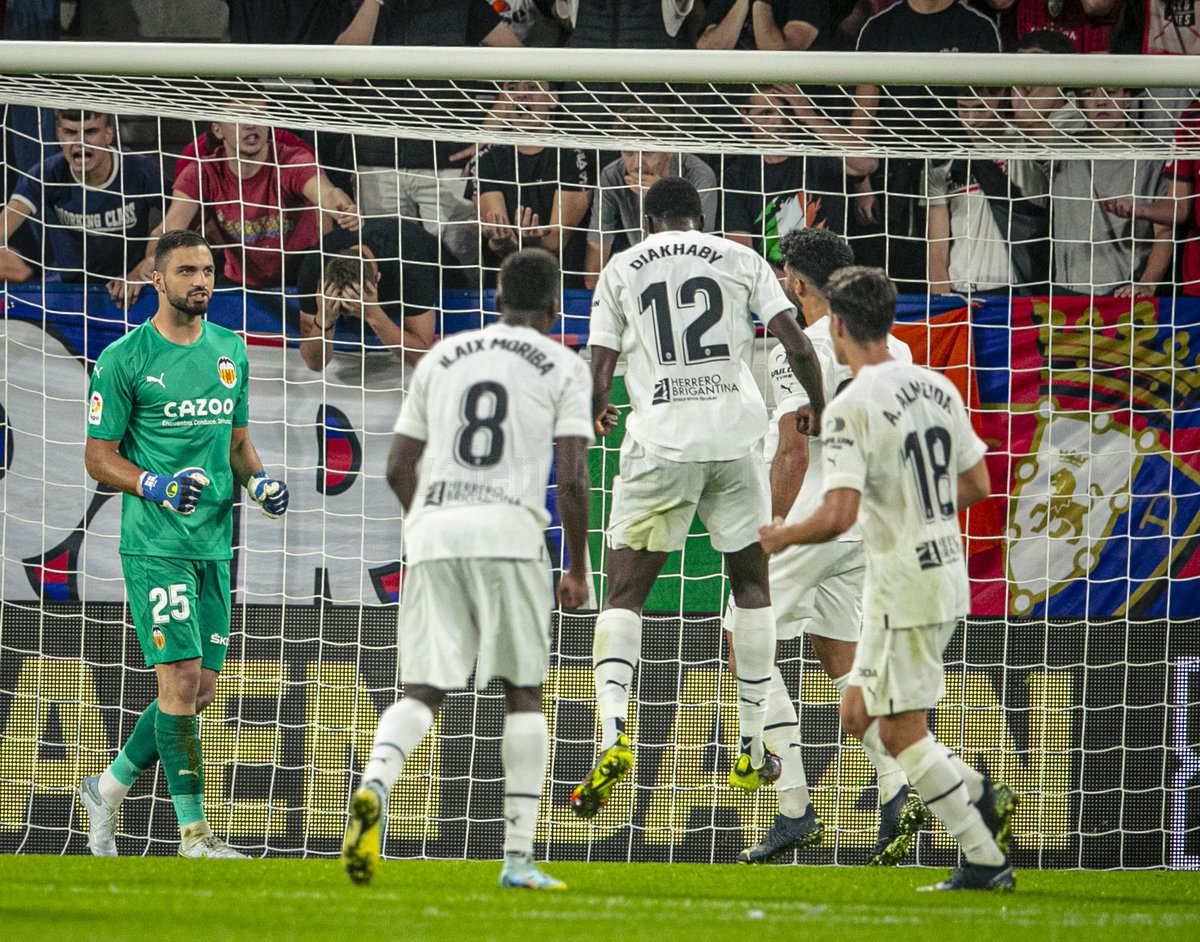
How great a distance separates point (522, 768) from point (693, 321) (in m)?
1.92

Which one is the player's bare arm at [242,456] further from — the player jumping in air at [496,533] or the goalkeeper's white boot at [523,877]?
the goalkeeper's white boot at [523,877]

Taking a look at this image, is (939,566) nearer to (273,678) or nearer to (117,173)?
(273,678)

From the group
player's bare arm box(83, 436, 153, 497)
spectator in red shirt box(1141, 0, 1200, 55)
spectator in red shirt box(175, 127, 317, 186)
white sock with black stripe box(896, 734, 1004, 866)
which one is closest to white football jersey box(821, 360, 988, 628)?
white sock with black stripe box(896, 734, 1004, 866)

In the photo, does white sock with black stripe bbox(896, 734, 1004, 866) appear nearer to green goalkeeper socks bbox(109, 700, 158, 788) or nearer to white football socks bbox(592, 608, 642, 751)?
white football socks bbox(592, 608, 642, 751)

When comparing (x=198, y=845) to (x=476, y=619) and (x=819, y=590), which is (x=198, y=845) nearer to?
(x=476, y=619)

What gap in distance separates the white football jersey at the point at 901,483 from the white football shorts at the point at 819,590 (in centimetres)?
150

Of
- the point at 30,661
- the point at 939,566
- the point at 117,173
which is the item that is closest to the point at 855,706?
the point at 939,566

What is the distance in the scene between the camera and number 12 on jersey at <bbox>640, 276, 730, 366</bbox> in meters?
5.83

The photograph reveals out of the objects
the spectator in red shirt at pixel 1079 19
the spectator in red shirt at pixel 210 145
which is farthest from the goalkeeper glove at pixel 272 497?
the spectator in red shirt at pixel 1079 19

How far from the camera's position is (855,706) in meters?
4.82

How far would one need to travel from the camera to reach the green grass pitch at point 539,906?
158 inches

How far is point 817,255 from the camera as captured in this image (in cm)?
627

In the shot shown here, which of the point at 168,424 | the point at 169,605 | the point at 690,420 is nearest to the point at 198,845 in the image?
the point at 169,605

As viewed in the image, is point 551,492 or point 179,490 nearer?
point 179,490
